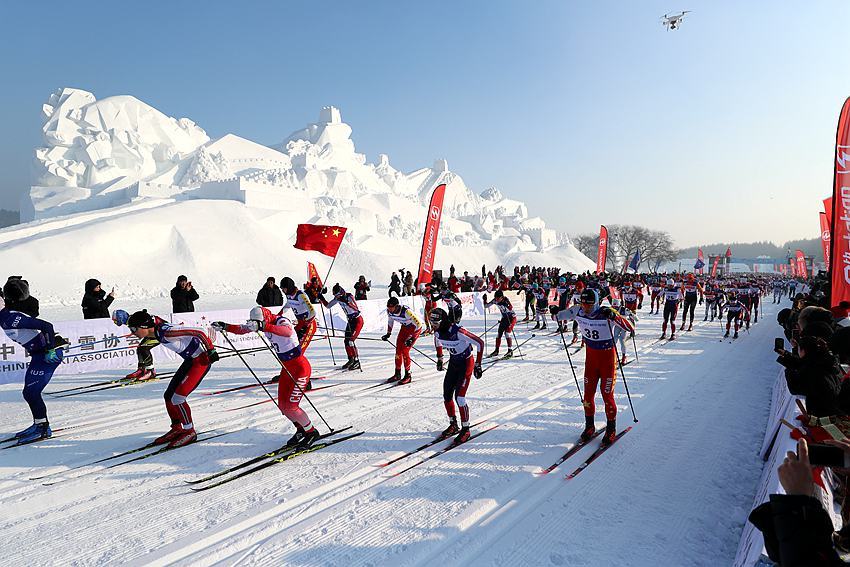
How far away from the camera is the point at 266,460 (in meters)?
5.51

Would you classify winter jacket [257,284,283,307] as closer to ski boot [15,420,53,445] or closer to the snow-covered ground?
the snow-covered ground

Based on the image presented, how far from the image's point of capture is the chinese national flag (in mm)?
15703

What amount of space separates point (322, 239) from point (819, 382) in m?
14.1

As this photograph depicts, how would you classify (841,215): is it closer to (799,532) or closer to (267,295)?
(799,532)

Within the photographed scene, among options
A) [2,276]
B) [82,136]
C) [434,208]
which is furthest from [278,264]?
[82,136]

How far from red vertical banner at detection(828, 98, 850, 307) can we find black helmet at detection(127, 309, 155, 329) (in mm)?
10009

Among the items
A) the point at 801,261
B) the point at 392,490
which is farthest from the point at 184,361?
the point at 801,261

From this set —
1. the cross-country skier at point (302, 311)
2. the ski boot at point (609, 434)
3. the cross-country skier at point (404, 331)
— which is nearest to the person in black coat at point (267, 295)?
the cross-country skier at point (302, 311)

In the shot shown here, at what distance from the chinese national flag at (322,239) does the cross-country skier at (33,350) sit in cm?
969

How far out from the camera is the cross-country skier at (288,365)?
5902 millimetres

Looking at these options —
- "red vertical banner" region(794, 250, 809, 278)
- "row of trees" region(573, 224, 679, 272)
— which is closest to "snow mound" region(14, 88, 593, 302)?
"row of trees" region(573, 224, 679, 272)

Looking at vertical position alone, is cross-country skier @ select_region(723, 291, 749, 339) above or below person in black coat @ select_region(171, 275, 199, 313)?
below

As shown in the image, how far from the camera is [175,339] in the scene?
6094mm

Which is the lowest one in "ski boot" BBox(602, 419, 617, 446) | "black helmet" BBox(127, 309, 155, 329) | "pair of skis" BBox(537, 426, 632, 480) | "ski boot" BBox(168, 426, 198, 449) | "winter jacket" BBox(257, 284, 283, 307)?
"pair of skis" BBox(537, 426, 632, 480)
